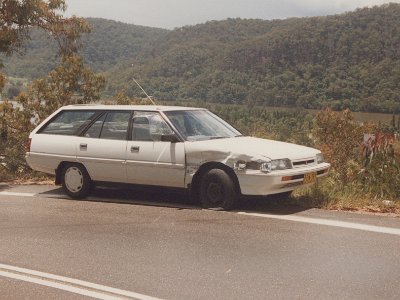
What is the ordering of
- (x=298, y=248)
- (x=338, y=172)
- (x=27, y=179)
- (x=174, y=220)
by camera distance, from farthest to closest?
(x=27, y=179), (x=338, y=172), (x=174, y=220), (x=298, y=248)

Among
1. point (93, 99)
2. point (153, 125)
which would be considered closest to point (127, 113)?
point (153, 125)

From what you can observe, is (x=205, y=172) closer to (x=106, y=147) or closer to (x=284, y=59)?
(x=106, y=147)

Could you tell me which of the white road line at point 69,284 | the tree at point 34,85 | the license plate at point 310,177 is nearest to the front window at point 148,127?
the license plate at point 310,177

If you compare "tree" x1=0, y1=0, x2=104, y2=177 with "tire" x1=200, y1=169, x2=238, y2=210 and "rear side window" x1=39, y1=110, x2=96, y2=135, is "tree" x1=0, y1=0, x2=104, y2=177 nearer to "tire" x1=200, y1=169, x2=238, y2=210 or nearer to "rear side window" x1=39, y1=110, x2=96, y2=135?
"rear side window" x1=39, y1=110, x2=96, y2=135

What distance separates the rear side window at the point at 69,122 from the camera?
845 cm

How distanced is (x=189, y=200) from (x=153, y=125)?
1.25 m

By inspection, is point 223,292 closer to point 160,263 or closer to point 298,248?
point 160,263

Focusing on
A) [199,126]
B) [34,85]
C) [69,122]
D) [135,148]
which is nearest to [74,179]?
[69,122]

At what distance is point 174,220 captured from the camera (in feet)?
22.1

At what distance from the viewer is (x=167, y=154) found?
24.6 ft

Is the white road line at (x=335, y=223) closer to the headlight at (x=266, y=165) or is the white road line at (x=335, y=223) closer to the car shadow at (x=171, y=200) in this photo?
the car shadow at (x=171, y=200)

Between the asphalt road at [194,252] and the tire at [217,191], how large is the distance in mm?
159

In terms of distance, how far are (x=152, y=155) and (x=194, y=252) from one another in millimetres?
2567

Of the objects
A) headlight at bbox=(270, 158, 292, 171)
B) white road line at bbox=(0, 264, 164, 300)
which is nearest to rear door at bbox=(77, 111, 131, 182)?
headlight at bbox=(270, 158, 292, 171)
